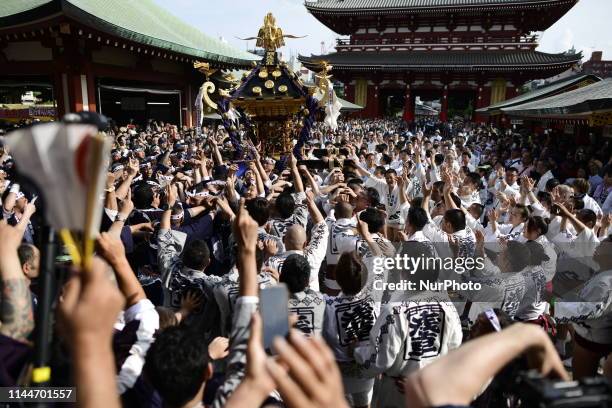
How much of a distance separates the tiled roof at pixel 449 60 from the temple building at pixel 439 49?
0.19 ft

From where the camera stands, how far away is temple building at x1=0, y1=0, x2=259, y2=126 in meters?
11.2

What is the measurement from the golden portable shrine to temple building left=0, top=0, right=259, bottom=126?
233 inches

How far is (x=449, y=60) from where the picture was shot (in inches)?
1126

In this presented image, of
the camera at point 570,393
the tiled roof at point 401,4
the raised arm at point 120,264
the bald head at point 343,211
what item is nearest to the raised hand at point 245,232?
the raised arm at point 120,264

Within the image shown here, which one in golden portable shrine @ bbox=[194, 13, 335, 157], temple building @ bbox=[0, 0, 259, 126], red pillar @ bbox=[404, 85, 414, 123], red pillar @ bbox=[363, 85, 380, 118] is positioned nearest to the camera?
golden portable shrine @ bbox=[194, 13, 335, 157]

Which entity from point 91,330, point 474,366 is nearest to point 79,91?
point 91,330

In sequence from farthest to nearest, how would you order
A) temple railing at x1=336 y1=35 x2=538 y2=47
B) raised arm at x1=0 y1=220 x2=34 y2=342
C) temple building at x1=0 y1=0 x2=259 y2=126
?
temple railing at x1=336 y1=35 x2=538 y2=47, temple building at x1=0 y1=0 x2=259 y2=126, raised arm at x1=0 y1=220 x2=34 y2=342

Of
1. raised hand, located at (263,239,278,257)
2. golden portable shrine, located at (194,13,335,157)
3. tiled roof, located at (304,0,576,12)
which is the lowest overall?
raised hand, located at (263,239,278,257)

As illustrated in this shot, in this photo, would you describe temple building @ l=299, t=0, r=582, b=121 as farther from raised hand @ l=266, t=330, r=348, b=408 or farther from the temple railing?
raised hand @ l=266, t=330, r=348, b=408

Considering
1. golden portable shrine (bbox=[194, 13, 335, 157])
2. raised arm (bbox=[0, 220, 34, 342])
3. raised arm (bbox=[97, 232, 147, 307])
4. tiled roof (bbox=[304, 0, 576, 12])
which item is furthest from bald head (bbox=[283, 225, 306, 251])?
tiled roof (bbox=[304, 0, 576, 12])

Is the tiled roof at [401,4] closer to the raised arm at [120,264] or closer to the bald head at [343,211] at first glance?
the bald head at [343,211]

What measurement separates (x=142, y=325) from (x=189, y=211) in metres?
2.42

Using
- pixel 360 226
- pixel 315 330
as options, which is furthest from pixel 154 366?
pixel 360 226

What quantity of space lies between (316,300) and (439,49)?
102ft
